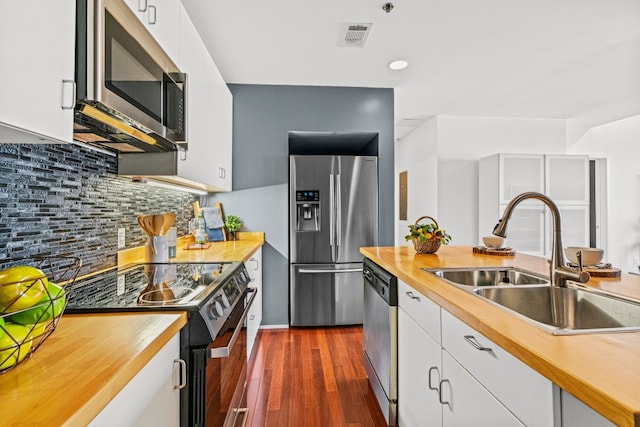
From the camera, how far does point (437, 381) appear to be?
4.25 feet

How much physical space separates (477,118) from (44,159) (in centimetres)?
500

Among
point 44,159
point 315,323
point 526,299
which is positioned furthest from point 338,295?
point 44,159

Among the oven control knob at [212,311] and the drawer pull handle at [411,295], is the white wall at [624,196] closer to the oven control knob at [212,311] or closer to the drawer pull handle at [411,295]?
the drawer pull handle at [411,295]

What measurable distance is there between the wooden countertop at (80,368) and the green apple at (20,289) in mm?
133

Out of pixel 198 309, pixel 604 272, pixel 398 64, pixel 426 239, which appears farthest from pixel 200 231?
pixel 604 272

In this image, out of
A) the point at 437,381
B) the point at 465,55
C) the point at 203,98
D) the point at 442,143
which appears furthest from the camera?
A: the point at 442,143

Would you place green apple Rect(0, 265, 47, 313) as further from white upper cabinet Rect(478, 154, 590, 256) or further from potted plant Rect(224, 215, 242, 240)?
white upper cabinet Rect(478, 154, 590, 256)

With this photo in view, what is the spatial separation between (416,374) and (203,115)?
1978mm

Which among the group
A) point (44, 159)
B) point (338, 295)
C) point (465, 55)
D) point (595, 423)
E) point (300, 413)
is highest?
point (465, 55)

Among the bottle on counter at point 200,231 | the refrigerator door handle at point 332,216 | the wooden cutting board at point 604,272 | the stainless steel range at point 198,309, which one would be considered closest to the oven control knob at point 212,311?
the stainless steel range at point 198,309

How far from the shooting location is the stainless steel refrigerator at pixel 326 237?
345 centimetres

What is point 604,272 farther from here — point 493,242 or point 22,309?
point 22,309

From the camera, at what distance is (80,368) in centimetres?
68

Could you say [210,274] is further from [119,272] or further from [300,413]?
[300,413]
